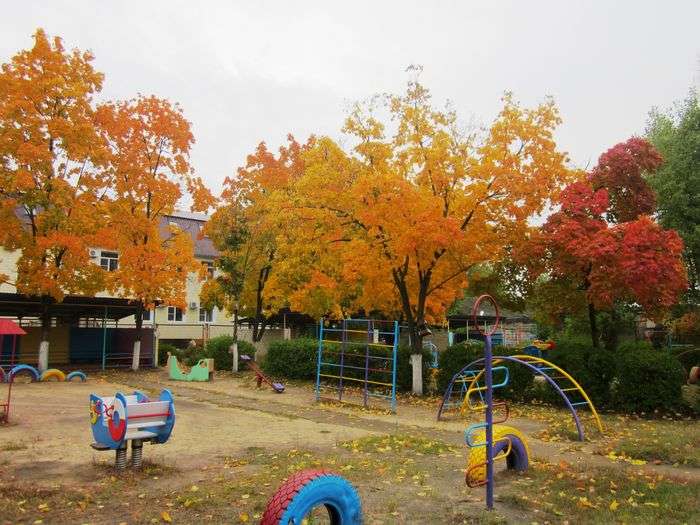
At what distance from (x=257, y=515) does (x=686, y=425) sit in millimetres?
9669

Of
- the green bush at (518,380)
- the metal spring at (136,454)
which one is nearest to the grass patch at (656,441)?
the green bush at (518,380)

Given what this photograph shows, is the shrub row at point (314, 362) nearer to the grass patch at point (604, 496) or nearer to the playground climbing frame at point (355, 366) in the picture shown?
the playground climbing frame at point (355, 366)

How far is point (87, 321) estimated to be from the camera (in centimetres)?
2739

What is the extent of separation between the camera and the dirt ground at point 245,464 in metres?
5.57

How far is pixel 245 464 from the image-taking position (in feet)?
25.3

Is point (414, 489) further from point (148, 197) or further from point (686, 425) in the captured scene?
point (148, 197)

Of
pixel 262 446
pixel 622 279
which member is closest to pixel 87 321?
pixel 262 446

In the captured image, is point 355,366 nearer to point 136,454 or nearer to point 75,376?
point 75,376

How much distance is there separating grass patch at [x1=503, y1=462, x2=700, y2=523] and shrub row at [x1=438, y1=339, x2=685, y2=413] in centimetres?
642

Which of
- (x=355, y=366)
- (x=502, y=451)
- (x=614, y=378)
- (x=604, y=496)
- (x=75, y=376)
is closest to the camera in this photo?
(x=604, y=496)

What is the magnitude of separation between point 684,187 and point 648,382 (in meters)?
11.7

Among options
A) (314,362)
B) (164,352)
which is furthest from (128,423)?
(164,352)

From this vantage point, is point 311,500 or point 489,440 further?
point 489,440

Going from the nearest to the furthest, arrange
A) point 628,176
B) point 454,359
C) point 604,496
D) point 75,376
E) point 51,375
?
1. point 604,496
2. point 454,359
3. point 628,176
4. point 51,375
5. point 75,376
